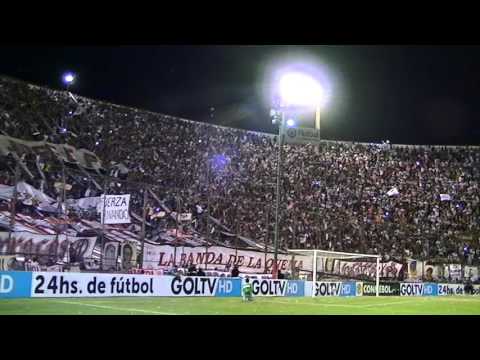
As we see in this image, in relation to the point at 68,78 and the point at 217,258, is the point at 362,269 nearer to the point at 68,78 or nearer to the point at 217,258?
the point at 217,258

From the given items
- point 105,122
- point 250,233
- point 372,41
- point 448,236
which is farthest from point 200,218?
point 372,41

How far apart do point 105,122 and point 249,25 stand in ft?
74.4

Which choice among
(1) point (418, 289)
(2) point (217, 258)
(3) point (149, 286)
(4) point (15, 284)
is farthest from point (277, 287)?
(4) point (15, 284)

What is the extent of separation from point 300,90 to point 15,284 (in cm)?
1977

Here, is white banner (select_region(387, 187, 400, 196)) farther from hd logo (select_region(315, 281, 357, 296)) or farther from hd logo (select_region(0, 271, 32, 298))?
hd logo (select_region(0, 271, 32, 298))

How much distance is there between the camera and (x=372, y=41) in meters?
9.50

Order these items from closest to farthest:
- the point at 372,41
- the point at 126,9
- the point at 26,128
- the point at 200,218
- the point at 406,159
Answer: the point at 126,9
the point at 372,41
the point at 26,128
the point at 200,218
the point at 406,159

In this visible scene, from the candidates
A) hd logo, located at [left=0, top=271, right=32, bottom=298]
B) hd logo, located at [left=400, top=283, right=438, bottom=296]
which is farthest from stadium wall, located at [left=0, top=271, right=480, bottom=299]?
hd logo, located at [left=400, top=283, right=438, bottom=296]

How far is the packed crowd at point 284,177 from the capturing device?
27.8 meters

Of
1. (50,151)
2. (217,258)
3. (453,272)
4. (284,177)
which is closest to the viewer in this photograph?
(50,151)

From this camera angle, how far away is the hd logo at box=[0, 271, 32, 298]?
55.7 ft

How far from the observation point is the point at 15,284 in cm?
1728

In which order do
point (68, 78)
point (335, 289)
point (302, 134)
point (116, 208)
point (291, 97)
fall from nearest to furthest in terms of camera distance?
point (116, 208), point (302, 134), point (335, 289), point (68, 78), point (291, 97)

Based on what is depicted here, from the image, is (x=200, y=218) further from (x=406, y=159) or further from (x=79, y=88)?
(x=406, y=159)
